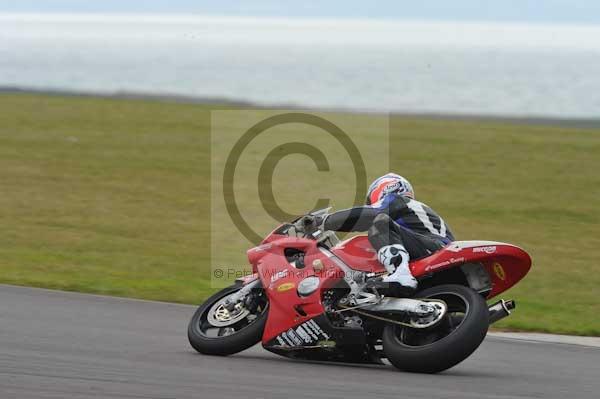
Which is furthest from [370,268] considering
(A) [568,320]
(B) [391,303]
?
(A) [568,320]

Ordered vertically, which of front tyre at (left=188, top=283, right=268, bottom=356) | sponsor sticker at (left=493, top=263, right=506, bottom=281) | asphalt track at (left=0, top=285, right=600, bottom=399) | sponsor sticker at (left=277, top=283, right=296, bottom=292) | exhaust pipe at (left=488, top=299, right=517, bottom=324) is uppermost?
sponsor sticker at (left=493, top=263, right=506, bottom=281)

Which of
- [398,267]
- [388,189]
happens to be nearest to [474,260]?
[398,267]

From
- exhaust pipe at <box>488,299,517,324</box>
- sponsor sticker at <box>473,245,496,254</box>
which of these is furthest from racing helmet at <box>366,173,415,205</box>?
exhaust pipe at <box>488,299,517,324</box>

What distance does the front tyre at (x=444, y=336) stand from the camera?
7.52 metres

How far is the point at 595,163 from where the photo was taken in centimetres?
2655

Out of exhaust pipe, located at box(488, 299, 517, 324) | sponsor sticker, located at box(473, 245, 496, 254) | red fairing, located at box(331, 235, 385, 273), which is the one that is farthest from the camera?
red fairing, located at box(331, 235, 385, 273)

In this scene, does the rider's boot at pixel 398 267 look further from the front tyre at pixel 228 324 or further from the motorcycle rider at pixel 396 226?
the front tyre at pixel 228 324

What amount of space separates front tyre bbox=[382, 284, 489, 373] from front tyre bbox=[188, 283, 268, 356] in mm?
1142

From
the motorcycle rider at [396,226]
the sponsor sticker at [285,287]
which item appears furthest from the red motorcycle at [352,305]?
the motorcycle rider at [396,226]

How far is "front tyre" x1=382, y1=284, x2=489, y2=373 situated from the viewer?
7516 millimetres

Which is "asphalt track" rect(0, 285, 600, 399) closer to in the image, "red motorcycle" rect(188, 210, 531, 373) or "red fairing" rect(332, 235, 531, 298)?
"red motorcycle" rect(188, 210, 531, 373)

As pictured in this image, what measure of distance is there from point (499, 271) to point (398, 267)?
0.77 m

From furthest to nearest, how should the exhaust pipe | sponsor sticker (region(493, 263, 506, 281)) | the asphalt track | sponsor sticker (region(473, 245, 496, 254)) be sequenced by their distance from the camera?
sponsor sticker (region(493, 263, 506, 281)) → the exhaust pipe → sponsor sticker (region(473, 245, 496, 254)) → the asphalt track

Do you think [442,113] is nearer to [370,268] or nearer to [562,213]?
[562,213]
